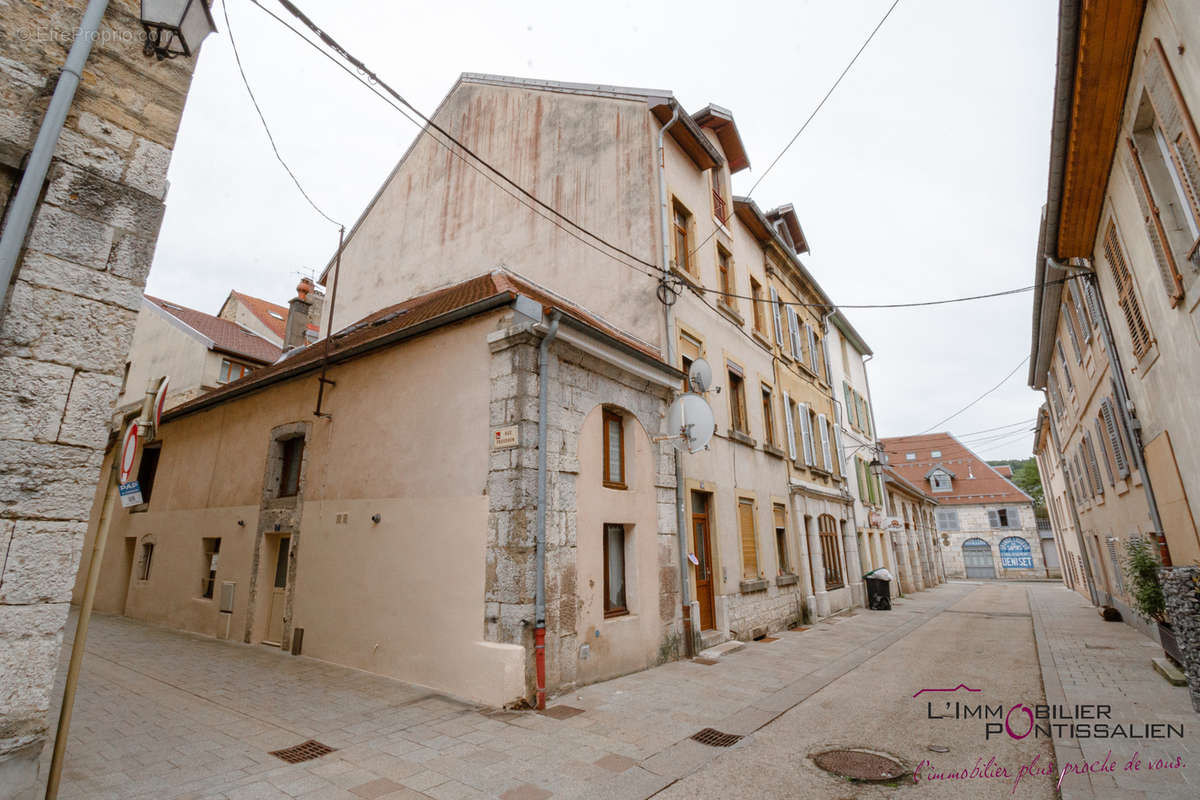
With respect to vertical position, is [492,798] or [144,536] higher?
[144,536]

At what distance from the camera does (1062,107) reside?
5.78m

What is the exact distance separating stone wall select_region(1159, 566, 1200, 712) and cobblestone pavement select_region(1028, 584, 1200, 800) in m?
0.35

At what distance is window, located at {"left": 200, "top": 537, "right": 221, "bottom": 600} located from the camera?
10.3 metres

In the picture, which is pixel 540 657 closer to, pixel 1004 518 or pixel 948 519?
pixel 948 519

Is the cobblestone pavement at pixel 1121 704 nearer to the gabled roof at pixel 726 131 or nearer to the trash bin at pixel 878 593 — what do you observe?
the trash bin at pixel 878 593

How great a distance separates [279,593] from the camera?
29.9 feet

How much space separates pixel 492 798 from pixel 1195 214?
7.49m

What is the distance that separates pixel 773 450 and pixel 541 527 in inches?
307

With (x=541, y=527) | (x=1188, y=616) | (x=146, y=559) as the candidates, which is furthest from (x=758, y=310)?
(x=146, y=559)

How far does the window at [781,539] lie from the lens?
1225 cm

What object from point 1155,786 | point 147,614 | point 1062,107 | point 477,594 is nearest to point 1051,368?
point 1062,107

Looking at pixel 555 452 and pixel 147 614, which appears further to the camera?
pixel 147 614

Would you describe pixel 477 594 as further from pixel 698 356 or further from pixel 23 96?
pixel 698 356

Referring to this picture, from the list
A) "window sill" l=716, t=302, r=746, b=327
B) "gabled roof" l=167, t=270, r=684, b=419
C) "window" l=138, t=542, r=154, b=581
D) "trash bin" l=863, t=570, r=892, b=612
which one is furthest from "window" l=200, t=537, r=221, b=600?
"trash bin" l=863, t=570, r=892, b=612
